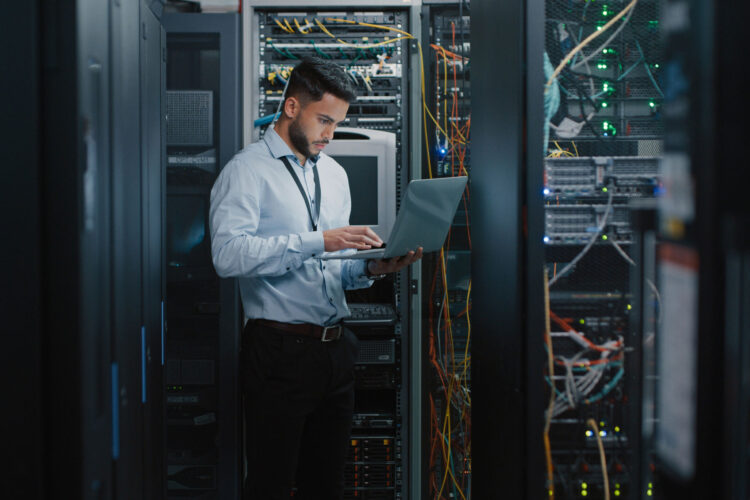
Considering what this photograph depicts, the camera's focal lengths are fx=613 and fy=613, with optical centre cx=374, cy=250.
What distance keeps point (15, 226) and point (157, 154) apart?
54 cm

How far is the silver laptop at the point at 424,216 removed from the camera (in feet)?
4.99

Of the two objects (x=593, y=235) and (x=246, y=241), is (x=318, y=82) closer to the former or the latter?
(x=246, y=241)

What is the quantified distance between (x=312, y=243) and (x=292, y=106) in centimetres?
50

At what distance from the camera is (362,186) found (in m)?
2.52

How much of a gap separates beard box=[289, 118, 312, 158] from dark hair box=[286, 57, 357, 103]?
0.09 m

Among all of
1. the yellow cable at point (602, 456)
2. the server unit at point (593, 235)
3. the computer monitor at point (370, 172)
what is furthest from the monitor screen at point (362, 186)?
the yellow cable at point (602, 456)

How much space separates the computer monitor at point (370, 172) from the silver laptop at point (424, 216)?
0.74m

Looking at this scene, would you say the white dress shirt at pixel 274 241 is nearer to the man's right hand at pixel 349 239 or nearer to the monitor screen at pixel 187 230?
the man's right hand at pixel 349 239

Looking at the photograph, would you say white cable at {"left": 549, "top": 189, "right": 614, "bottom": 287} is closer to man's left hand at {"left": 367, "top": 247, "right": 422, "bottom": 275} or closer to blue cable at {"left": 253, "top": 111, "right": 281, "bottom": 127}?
man's left hand at {"left": 367, "top": 247, "right": 422, "bottom": 275}

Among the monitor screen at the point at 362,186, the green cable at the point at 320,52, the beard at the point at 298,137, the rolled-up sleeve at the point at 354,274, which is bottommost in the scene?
the rolled-up sleeve at the point at 354,274

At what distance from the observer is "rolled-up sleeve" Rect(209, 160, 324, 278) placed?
1.81 metres

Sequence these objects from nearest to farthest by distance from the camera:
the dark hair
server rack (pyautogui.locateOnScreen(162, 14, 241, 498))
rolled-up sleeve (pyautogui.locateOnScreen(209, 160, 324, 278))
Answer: rolled-up sleeve (pyautogui.locateOnScreen(209, 160, 324, 278)), the dark hair, server rack (pyautogui.locateOnScreen(162, 14, 241, 498))

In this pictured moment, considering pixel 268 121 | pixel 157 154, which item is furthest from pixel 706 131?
pixel 268 121

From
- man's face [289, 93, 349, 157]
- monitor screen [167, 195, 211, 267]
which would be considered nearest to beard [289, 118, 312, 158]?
man's face [289, 93, 349, 157]
